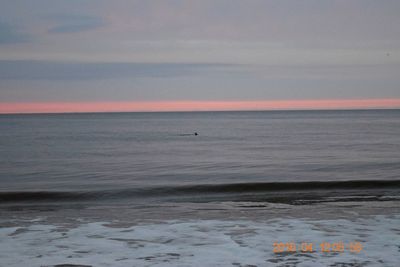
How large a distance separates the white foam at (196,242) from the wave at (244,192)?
513cm

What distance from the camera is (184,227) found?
39.9 ft

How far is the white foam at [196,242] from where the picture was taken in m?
9.12

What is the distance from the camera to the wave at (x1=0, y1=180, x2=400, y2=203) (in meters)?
18.1

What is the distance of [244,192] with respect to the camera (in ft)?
64.8

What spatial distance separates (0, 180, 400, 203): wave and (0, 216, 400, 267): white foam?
5.13m

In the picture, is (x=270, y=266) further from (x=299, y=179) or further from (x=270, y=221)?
(x=299, y=179)
